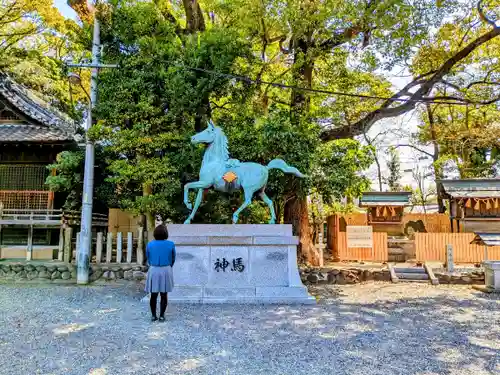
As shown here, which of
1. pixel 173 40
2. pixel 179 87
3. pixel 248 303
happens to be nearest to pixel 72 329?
pixel 248 303

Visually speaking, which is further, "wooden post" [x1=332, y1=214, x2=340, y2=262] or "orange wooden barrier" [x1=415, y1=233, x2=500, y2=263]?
"wooden post" [x1=332, y1=214, x2=340, y2=262]

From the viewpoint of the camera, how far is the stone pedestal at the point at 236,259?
27.8 ft

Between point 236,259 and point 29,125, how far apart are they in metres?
10.6

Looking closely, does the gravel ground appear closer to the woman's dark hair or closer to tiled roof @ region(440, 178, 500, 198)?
the woman's dark hair

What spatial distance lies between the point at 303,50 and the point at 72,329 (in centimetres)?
1137

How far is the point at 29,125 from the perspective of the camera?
554 inches

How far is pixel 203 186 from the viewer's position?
866 cm

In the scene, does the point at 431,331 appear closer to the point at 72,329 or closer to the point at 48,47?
the point at 72,329

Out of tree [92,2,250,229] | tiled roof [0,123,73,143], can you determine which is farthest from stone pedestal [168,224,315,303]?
tiled roof [0,123,73,143]

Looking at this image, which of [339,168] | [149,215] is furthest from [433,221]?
[149,215]

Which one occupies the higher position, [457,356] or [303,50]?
[303,50]

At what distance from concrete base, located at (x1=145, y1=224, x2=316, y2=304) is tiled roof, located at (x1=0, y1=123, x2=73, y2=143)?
688 cm

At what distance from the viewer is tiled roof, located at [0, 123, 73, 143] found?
12586 mm

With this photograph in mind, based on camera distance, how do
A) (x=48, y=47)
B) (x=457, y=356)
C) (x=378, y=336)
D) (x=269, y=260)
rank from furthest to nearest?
(x=48, y=47)
(x=269, y=260)
(x=378, y=336)
(x=457, y=356)
